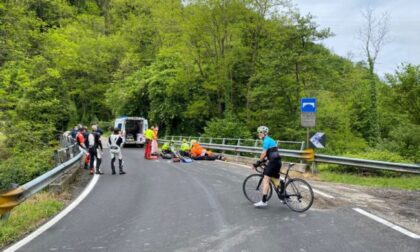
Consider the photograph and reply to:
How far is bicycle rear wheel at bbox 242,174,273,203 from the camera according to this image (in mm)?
8695

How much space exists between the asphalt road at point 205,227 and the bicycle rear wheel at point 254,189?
21 cm

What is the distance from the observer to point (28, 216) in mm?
6898

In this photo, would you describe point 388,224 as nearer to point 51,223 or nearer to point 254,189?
point 254,189

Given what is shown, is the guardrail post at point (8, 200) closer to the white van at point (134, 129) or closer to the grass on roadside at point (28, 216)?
the grass on roadside at point (28, 216)

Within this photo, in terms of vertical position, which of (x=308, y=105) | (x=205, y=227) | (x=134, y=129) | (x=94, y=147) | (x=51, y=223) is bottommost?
(x=51, y=223)

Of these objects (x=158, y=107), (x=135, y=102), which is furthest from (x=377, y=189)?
(x=135, y=102)

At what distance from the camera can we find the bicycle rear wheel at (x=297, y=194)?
313 inches

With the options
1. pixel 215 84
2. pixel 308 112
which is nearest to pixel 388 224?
pixel 308 112

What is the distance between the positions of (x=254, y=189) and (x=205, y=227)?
2631mm

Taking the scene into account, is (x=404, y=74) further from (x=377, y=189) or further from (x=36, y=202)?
(x=36, y=202)

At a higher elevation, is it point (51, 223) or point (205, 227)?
point (205, 227)

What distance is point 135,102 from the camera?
4684 cm

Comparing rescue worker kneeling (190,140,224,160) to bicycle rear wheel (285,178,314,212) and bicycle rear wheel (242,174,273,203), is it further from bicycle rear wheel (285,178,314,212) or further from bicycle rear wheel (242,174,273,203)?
bicycle rear wheel (285,178,314,212)

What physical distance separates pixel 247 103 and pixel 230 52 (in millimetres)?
4551
